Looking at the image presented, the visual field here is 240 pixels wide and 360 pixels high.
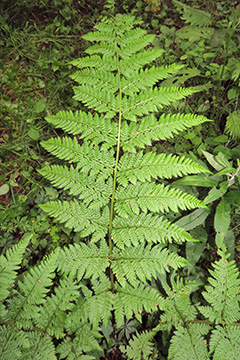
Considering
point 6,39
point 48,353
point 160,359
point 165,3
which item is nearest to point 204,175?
point 160,359

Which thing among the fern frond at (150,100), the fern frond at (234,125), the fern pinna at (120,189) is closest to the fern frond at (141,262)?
the fern pinna at (120,189)

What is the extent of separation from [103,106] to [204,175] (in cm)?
135

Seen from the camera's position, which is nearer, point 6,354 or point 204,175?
point 6,354

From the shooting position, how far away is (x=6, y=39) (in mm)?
3580

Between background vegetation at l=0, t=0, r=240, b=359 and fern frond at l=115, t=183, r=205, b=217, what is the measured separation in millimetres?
804

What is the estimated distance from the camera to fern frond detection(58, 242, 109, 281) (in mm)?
1794

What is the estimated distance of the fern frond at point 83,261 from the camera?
1794 mm

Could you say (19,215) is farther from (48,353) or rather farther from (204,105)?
(204,105)

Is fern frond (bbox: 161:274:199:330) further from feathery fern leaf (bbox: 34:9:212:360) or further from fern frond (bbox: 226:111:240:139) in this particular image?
fern frond (bbox: 226:111:240:139)

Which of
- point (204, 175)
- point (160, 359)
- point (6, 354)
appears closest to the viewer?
point (6, 354)

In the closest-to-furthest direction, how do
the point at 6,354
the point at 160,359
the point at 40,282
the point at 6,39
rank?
the point at 6,354
the point at 40,282
the point at 160,359
the point at 6,39

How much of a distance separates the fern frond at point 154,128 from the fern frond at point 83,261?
835mm

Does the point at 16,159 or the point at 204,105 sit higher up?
the point at 204,105

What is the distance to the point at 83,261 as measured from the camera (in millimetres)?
1840
